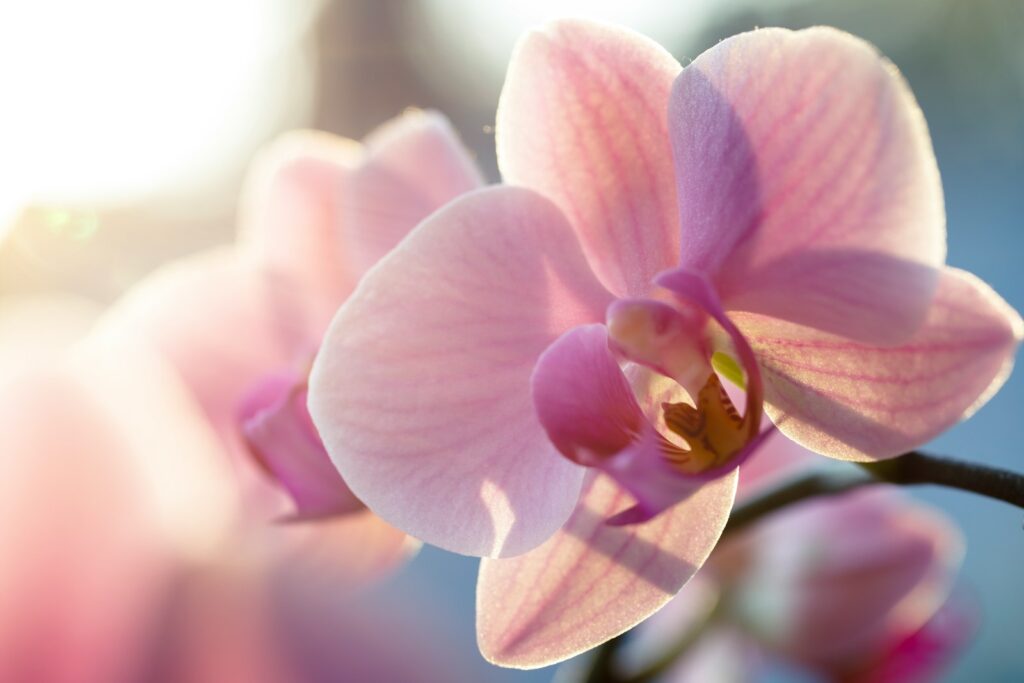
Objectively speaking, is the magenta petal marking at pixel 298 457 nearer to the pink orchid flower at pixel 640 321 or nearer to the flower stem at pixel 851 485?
the pink orchid flower at pixel 640 321

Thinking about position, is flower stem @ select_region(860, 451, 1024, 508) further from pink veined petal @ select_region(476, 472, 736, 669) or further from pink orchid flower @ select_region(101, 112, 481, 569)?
pink orchid flower @ select_region(101, 112, 481, 569)

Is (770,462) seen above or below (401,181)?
below

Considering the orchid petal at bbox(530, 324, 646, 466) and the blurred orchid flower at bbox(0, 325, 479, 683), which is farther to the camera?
the blurred orchid flower at bbox(0, 325, 479, 683)

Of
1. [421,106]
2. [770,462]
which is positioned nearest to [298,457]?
[770,462]

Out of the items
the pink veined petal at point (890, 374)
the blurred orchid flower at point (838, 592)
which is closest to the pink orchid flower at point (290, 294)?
the pink veined petal at point (890, 374)

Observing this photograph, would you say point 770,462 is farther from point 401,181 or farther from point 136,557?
point 136,557

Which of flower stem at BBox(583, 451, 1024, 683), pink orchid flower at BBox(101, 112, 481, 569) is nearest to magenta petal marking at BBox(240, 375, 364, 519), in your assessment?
pink orchid flower at BBox(101, 112, 481, 569)

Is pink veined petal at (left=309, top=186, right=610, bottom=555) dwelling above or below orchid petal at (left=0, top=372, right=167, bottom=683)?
above

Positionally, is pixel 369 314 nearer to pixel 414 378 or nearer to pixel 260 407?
pixel 414 378
